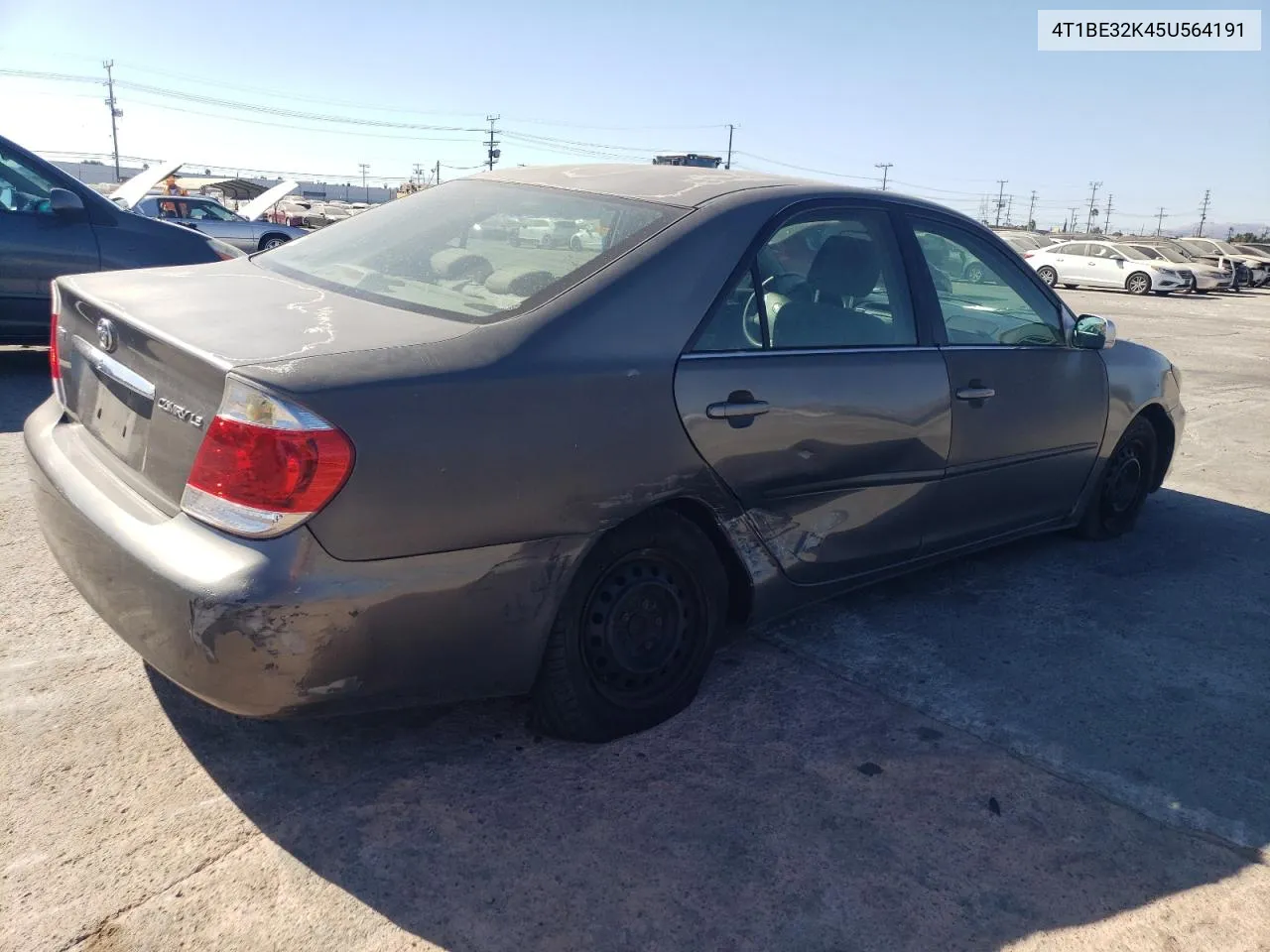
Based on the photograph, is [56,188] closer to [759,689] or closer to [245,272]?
[245,272]

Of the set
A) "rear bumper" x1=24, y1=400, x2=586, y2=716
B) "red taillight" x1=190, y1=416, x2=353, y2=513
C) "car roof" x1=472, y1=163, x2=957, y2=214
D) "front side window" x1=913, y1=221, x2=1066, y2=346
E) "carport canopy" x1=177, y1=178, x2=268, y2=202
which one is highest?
"carport canopy" x1=177, y1=178, x2=268, y2=202

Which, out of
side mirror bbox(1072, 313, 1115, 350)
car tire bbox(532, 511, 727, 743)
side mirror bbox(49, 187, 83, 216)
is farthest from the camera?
side mirror bbox(49, 187, 83, 216)

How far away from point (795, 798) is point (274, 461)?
5.08ft

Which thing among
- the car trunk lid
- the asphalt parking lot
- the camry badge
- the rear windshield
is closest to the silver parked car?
the rear windshield

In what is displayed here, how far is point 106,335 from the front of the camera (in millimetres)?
2738

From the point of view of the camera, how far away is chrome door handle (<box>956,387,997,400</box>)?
144 inches

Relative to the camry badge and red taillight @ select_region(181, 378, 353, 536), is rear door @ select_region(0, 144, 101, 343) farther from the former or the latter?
red taillight @ select_region(181, 378, 353, 536)

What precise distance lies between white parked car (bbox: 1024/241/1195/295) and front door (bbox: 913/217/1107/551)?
26727 millimetres

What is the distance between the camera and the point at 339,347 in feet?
7.81

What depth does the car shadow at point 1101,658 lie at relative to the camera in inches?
115

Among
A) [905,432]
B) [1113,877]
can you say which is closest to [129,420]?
[905,432]

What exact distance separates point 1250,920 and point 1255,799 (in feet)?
1.87

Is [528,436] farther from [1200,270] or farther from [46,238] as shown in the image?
[1200,270]

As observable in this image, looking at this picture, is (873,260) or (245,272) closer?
(245,272)
